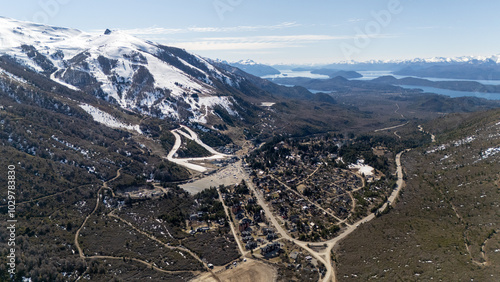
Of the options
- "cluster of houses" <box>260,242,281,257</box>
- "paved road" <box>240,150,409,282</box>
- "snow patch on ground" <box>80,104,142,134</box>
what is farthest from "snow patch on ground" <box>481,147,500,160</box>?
"snow patch on ground" <box>80,104,142,134</box>

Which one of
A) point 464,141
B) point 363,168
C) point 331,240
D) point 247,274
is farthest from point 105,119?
point 464,141

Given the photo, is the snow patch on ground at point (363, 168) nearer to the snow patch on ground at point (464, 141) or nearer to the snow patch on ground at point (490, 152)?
the snow patch on ground at point (490, 152)

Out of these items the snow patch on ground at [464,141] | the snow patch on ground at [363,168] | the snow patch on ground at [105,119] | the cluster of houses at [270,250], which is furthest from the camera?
the snow patch on ground at [105,119]

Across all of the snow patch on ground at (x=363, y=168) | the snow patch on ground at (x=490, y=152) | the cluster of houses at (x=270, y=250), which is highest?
the snow patch on ground at (x=490, y=152)

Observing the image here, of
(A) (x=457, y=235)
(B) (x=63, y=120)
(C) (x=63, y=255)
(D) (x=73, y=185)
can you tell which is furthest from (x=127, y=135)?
(A) (x=457, y=235)

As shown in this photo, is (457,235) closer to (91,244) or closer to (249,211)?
(249,211)

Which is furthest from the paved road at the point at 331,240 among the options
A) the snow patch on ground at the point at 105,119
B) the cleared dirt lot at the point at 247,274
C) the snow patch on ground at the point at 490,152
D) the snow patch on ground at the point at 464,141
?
the snow patch on ground at the point at 105,119

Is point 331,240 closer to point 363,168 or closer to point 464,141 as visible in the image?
point 363,168
